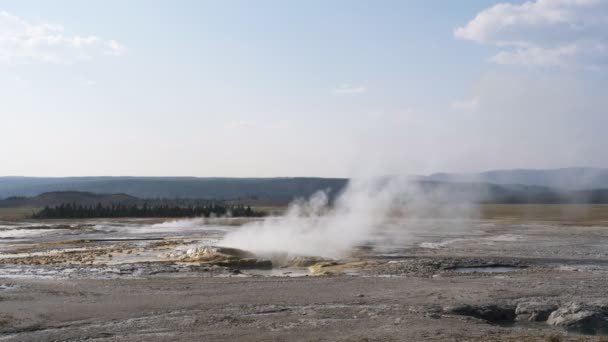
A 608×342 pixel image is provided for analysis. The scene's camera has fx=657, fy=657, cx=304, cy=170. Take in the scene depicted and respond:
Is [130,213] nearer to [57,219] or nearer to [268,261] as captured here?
[57,219]

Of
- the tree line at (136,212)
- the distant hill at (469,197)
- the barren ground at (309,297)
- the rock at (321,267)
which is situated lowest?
the rock at (321,267)

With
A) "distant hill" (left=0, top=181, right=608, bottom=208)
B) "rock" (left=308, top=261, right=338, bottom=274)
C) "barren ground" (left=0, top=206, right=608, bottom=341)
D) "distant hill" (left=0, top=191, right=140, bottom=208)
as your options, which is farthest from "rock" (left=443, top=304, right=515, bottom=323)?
"distant hill" (left=0, top=191, right=140, bottom=208)

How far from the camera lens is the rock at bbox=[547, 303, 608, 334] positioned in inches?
625

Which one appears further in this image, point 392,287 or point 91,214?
point 91,214

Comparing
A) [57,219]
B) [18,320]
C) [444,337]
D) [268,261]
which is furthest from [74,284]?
[57,219]

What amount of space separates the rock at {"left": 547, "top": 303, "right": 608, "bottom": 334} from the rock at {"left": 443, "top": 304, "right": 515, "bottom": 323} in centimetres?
118

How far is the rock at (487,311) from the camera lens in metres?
17.5

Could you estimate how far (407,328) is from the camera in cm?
1554

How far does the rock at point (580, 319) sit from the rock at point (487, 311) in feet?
3.89

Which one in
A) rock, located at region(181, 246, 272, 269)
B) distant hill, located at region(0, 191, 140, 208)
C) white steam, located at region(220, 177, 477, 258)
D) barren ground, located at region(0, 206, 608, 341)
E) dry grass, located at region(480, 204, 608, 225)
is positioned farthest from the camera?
distant hill, located at region(0, 191, 140, 208)

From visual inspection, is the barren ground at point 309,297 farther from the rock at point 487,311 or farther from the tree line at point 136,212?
the tree line at point 136,212

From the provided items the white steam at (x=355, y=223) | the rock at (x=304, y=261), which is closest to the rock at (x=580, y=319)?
the rock at (x=304, y=261)

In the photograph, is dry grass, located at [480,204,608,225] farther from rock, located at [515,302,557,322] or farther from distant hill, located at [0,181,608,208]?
rock, located at [515,302,557,322]

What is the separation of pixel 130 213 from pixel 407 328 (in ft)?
290
